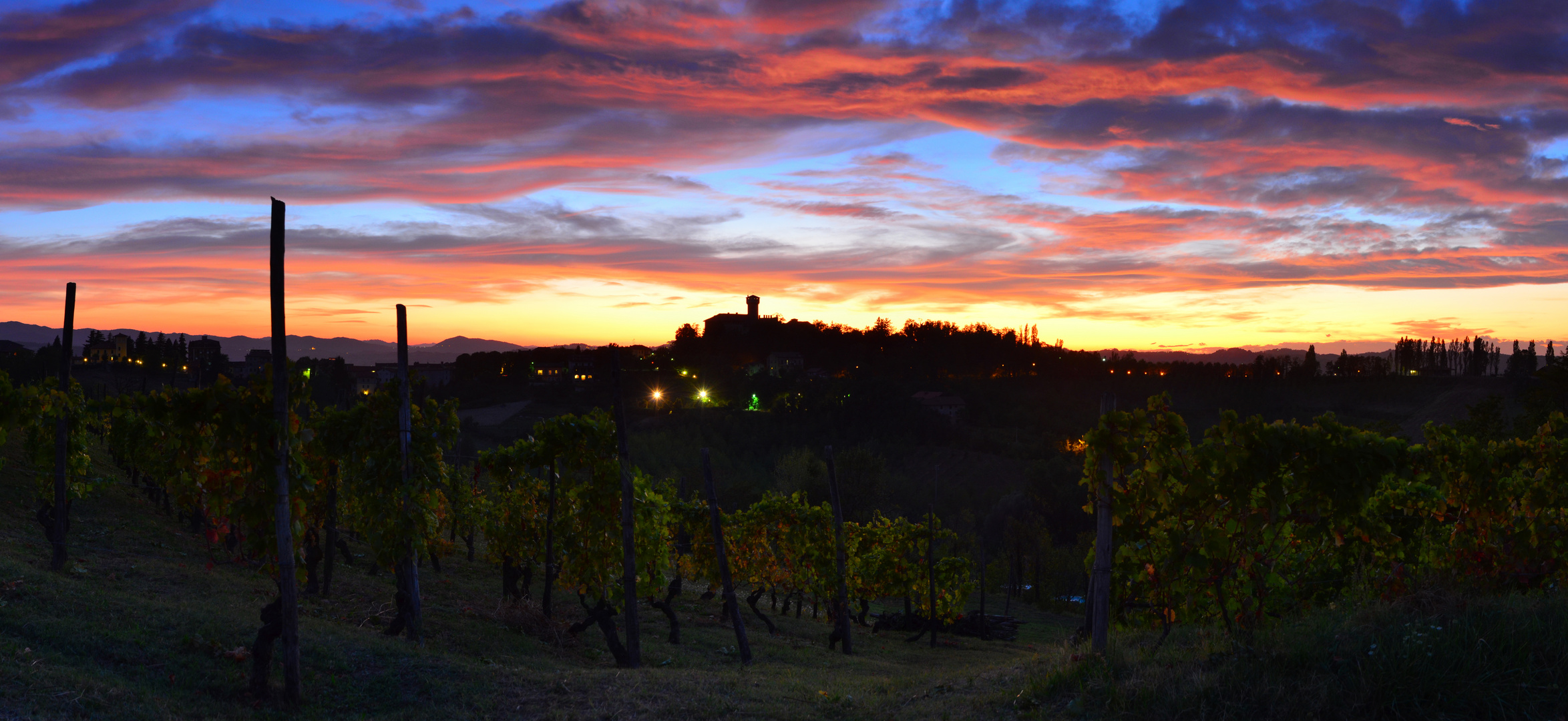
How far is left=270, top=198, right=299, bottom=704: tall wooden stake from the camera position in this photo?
7.29m

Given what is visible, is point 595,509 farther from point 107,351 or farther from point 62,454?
point 107,351

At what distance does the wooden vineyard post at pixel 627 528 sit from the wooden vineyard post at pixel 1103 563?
5885 millimetres

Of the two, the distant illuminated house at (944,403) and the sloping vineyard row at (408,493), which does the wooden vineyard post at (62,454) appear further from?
the distant illuminated house at (944,403)

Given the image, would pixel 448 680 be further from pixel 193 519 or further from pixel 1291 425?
pixel 193 519

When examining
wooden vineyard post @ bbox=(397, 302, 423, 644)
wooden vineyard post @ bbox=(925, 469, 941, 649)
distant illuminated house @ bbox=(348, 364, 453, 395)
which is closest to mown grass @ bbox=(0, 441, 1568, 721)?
wooden vineyard post @ bbox=(397, 302, 423, 644)

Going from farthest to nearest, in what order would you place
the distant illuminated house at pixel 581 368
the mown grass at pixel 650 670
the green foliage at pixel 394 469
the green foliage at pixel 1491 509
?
the distant illuminated house at pixel 581 368, the green foliage at pixel 394 469, the green foliage at pixel 1491 509, the mown grass at pixel 650 670

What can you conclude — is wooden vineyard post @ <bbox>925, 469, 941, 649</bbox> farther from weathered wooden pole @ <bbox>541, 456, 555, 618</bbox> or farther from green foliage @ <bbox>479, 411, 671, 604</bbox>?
weathered wooden pole @ <bbox>541, 456, 555, 618</bbox>

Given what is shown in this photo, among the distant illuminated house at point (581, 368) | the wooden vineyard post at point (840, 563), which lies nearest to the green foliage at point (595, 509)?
the wooden vineyard post at point (840, 563)

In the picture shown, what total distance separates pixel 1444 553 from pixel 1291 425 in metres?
4.41

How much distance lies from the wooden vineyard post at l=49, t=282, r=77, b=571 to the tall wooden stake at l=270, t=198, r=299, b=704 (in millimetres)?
6170

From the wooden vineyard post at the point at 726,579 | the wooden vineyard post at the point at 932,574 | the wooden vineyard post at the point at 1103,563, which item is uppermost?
the wooden vineyard post at the point at 1103,563

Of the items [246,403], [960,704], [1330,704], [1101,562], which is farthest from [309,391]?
[1330,704]

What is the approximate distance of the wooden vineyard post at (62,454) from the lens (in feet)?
35.7

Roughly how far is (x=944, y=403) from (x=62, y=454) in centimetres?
8533
